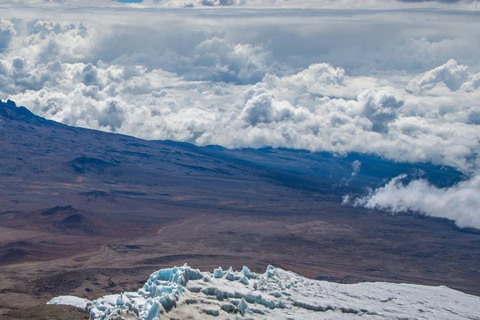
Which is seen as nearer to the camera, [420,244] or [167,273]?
[167,273]

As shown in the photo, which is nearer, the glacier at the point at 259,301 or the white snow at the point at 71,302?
the glacier at the point at 259,301

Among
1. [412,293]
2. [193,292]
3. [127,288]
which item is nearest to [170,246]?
[127,288]

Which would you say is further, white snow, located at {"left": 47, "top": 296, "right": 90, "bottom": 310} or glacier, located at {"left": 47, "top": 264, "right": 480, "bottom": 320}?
white snow, located at {"left": 47, "top": 296, "right": 90, "bottom": 310}

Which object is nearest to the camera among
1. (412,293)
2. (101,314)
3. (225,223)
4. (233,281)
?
(101,314)

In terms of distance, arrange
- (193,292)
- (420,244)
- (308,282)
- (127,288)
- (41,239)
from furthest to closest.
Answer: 1. (420,244)
2. (41,239)
3. (127,288)
4. (308,282)
5. (193,292)

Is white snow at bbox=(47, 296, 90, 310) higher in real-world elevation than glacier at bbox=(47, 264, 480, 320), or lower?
lower

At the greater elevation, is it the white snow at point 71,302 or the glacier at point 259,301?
the glacier at point 259,301

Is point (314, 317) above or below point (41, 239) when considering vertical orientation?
above

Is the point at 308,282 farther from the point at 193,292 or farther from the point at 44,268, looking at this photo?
the point at 44,268
